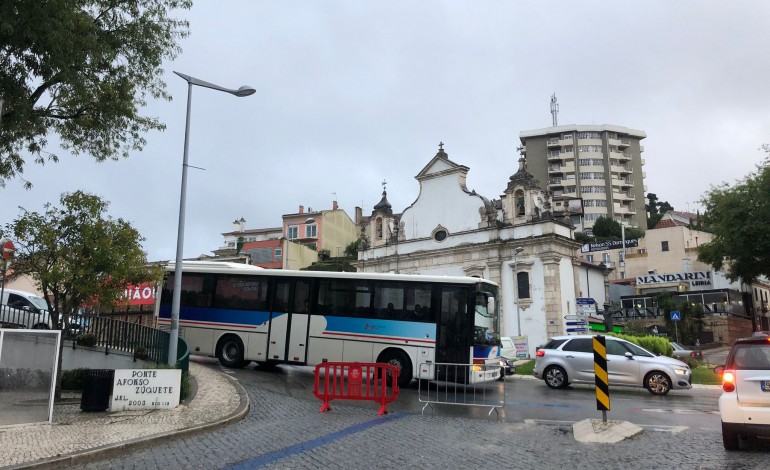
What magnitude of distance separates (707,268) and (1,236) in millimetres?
67152

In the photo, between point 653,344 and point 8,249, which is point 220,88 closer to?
point 8,249

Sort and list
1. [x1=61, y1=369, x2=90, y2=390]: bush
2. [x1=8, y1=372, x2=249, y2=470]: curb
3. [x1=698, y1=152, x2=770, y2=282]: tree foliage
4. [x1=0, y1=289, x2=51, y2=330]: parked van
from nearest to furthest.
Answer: [x1=8, y1=372, x2=249, y2=470]: curb
[x1=61, y1=369, x2=90, y2=390]: bush
[x1=0, y1=289, x2=51, y2=330]: parked van
[x1=698, y1=152, x2=770, y2=282]: tree foliage

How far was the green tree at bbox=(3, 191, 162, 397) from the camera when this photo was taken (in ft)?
42.8

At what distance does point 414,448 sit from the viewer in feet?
28.8

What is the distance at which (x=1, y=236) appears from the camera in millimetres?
13117

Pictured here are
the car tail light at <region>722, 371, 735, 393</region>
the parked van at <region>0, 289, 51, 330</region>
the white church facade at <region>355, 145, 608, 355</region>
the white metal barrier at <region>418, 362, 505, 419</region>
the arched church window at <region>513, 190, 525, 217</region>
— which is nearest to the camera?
the car tail light at <region>722, 371, 735, 393</region>

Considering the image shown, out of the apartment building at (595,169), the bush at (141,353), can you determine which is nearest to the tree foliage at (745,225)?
the bush at (141,353)

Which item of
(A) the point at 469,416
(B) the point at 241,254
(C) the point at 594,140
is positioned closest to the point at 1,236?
(A) the point at 469,416

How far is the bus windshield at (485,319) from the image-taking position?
1717 centimetres

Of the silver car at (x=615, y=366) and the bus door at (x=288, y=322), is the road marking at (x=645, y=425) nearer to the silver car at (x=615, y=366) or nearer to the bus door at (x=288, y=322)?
the silver car at (x=615, y=366)

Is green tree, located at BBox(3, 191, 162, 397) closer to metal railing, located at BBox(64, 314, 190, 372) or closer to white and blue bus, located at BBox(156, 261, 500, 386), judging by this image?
metal railing, located at BBox(64, 314, 190, 372)

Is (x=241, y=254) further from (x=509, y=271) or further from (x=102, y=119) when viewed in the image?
(x=102, y=119)

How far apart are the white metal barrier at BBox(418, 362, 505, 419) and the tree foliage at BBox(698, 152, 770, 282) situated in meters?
25.1

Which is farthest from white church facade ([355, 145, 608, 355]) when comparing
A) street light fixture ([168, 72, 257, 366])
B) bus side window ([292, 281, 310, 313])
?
Answer: street light fixture ([168, 72, 257, 366])
